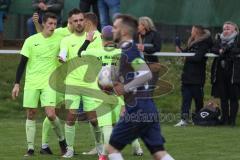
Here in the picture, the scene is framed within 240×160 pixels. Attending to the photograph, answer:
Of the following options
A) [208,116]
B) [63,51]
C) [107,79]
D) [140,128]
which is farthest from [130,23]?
[208,116]

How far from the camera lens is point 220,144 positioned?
1498cm

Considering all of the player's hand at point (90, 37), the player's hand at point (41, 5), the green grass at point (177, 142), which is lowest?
the green grass at point (177, 142)

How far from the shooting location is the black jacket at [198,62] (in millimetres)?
18562

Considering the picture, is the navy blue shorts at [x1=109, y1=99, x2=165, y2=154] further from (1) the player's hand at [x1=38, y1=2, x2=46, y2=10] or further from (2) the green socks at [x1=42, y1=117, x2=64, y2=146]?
(1) the player's hand at [x1=38, y1=2, x2=46, y2=10]

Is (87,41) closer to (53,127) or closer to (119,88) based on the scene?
(53,127)

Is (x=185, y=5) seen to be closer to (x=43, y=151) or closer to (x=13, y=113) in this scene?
(x=13, y=113)

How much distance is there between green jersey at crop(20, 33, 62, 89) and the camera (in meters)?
13.8

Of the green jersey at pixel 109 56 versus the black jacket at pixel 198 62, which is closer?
the green jersey at pixel 109 56

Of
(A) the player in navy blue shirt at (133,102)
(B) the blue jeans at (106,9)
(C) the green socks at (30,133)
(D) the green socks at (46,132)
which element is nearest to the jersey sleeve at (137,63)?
(A) the player in navy blue shirt at (133,102)

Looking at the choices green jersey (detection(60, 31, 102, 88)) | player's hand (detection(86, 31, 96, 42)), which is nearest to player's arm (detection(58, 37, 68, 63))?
green jersey (detection(60, 31, 102, 88))

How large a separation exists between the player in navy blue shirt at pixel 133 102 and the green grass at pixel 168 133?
120 inches

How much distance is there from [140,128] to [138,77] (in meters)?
0.64

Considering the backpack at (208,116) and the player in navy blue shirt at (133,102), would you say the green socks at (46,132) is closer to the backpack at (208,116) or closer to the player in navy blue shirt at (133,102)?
the player in navy blue shirt at (133,102)

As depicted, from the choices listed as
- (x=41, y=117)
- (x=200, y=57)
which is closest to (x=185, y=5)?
(x=200, y=57)
